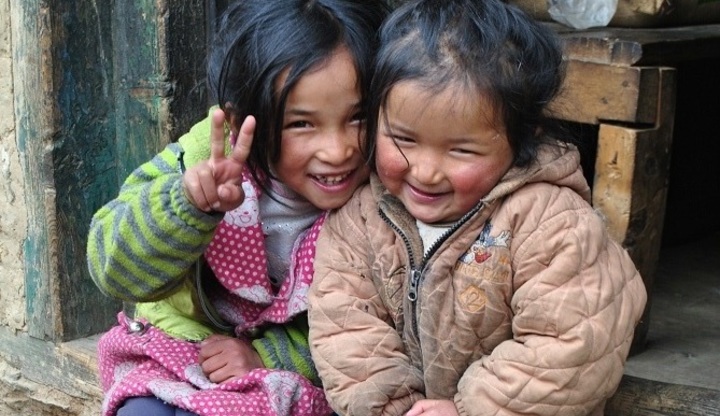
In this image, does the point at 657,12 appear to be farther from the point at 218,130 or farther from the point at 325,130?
the point at 218,130

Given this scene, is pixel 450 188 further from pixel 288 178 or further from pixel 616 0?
pixel 616 0

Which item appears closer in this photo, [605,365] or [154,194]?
[605,365]

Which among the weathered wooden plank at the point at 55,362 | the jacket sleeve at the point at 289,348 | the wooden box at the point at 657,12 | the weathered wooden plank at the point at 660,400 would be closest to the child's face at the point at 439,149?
the jacket sleeve at the point at 289,348

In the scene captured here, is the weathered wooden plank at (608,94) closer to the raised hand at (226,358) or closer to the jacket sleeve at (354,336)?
the jacket sleeve at (354,336)

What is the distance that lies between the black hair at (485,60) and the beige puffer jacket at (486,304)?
9 cm

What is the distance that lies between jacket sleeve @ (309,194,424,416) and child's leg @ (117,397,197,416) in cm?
32

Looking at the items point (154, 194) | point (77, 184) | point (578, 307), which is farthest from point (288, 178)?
point (77, 184)

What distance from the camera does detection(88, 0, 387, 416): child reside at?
7.23ft

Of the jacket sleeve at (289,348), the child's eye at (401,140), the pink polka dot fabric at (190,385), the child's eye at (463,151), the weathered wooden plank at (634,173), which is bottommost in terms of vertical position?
the pink polka dot fabric at (190,385)

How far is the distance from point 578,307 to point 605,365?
0.12 metres

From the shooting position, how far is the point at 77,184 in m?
3.21

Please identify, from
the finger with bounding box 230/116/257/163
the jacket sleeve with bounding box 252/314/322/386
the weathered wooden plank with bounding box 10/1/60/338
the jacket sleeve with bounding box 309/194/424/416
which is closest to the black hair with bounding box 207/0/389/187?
the finger with bounding box 230/116/257/163

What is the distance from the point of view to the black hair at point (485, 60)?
200 centimetres

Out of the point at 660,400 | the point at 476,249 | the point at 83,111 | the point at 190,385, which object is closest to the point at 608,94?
the point at 660,400
